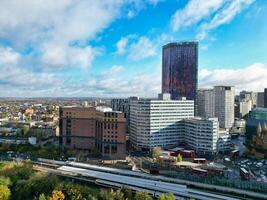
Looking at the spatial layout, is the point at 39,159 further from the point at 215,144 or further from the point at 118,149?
the point at 215,144

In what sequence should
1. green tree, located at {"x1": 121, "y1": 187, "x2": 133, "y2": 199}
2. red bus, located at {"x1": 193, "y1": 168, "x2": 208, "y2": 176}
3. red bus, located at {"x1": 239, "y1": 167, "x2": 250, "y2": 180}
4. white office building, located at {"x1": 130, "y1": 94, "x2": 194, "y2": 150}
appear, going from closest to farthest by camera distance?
green tree, located at {"x1": 121, "y1": 187, "x2": 133, "y2": 199} → red bus, located at {"x1": 239, "y1": 167, "x2": 250, "y2": 180} → red bus, located at {"x1": 193, "y1": 168, "x2": 208, "y2": 176} → white office building, located at {"x1": 130, "y1": 94, "x2": 194, "y2": 150}

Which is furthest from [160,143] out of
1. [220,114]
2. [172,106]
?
[220,114]

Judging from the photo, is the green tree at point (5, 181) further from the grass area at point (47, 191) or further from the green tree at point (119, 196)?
the green tree at point (119, 196)

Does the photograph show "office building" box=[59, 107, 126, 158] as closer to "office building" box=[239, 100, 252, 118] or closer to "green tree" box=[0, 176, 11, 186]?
"green tree" box=[0, 176, 11, 186]

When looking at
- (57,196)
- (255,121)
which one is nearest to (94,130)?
(57,196)

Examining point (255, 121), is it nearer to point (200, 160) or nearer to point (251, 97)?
point (200, 160)

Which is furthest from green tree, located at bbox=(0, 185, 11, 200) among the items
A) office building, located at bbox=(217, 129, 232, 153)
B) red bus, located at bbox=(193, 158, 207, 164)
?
office building, located at bbox=(217, 129, 232, 153)
